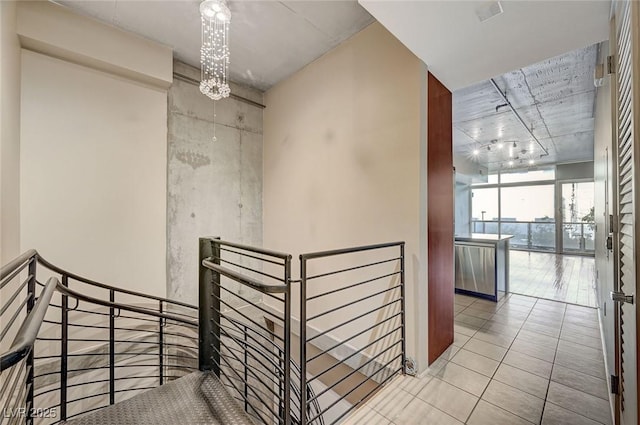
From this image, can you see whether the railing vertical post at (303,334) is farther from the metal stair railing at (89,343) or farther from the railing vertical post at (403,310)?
the metal stair railing at (89,343)

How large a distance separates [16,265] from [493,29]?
3300 millimetres

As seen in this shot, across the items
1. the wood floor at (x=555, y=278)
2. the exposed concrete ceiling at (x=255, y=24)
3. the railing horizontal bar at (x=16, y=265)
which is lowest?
the wood floor at (x=555, y=278)

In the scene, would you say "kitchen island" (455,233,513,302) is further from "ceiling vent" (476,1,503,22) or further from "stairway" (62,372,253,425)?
"stairway" (62,372,253,425)

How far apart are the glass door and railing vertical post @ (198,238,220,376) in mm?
10608

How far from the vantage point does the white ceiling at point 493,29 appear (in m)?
1.71

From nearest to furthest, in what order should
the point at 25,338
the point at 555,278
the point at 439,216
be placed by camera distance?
the point at 25,338 → the point at 439,216 → the point at 555,278

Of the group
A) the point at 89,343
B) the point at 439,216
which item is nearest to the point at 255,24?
the point at 439,216

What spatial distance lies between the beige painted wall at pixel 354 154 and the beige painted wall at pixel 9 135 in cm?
272

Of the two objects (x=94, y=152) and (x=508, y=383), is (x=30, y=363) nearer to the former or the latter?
(x=94, y=152)

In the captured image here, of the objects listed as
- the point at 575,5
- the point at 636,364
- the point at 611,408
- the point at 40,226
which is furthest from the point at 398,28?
the point at 40,226

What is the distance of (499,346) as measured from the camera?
272 centimetres

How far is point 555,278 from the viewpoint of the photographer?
5.34 metres

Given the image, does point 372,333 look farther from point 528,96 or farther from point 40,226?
point 528,96

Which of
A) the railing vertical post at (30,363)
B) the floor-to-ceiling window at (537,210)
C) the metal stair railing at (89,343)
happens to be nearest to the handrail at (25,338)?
the railing vertical post at (30,363)
